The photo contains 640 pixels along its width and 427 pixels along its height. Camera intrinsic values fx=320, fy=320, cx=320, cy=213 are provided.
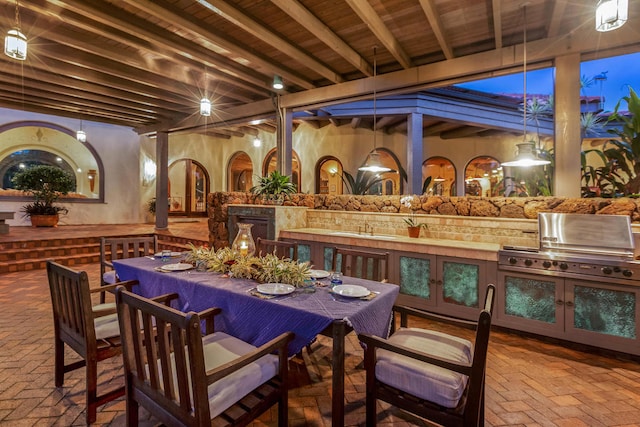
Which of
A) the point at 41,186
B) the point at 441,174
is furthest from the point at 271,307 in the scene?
the point at 441,174

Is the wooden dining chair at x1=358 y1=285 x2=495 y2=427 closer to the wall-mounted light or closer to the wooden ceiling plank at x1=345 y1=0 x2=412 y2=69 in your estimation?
the wooden ceiling plank at x1=345 y1=0 x2=412 y2=69

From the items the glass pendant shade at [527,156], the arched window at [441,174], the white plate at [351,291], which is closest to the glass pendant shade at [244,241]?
the white plate at [351,291]

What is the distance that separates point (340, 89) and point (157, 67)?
296cm

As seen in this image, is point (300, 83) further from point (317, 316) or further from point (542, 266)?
point (317, 316)

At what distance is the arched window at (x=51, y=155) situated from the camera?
30.0 feet

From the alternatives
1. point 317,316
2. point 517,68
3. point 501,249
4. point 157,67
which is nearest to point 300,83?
point 157,67

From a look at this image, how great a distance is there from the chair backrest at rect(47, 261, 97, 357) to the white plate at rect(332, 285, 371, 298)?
1379mm

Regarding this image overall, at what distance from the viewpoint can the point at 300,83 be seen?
5383mm

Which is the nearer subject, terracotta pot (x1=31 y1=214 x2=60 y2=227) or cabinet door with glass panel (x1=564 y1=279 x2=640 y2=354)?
cabinet door with glass panel (x1=564 y1=279 x2=640 y2=354)

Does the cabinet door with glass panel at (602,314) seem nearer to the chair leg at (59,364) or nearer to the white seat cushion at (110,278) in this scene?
the chair leg at (59,364)

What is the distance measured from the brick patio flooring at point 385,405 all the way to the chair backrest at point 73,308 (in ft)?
1.39

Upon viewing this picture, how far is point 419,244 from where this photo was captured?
3492 mm

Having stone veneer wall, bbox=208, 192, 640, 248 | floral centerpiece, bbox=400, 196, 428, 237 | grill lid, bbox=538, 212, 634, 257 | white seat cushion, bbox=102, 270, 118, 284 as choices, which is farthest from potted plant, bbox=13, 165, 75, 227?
grill lid, bbox=538, 212, 634, 257

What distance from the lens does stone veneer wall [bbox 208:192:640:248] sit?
320cm
